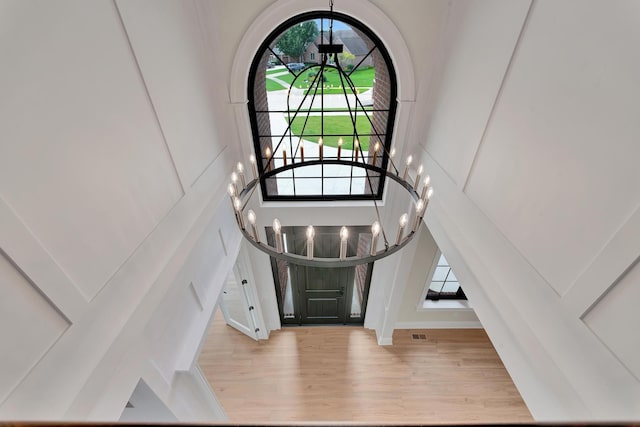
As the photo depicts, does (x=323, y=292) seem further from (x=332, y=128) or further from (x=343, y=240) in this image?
(x=343, y=240)

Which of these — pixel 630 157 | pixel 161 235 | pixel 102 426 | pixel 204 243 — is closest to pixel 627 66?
pixel 630 157

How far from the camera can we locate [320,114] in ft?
9.20

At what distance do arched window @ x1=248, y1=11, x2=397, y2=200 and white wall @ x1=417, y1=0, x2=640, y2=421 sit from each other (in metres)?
0.93

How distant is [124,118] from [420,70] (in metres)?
2.32

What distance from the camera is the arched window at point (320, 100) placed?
8.13ft

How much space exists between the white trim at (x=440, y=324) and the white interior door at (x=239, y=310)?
2.19 meters

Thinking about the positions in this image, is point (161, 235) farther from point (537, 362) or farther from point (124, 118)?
point (537, 362)

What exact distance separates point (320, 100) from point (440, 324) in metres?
3.65

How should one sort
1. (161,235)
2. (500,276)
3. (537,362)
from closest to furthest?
(537,362)
(500,276)
(161,235)

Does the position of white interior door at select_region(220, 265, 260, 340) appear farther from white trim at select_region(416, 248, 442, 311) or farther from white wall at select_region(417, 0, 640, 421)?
white wall at select_region(417, 0, 640, 421)

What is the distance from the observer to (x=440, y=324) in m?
4.18

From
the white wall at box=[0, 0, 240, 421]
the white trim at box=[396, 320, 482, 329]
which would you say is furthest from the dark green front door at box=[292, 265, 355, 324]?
the white wall at box=[0, 0, 240, 421]

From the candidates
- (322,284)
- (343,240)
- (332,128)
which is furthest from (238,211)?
(322,284)

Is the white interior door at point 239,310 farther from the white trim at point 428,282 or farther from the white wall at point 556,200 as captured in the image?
the white wall at point 556,200
